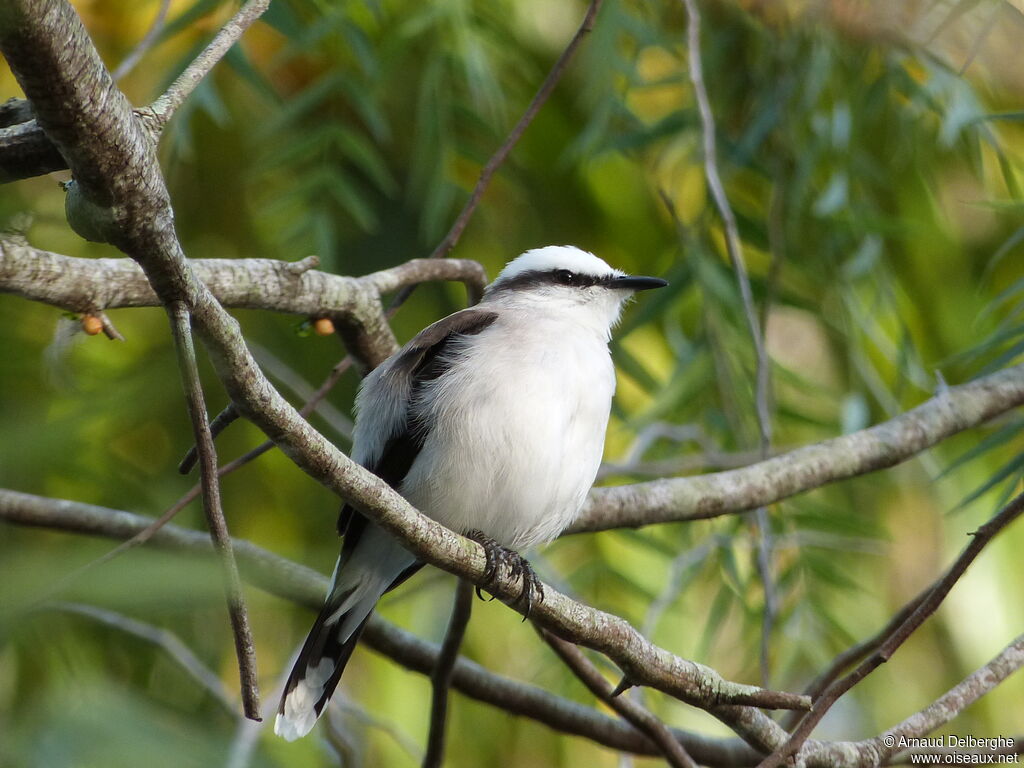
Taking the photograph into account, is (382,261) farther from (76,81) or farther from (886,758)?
(76,81)

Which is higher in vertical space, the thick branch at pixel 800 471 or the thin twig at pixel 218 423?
the thick branch at pixel 800 471

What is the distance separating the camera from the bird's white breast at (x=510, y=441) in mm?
2967

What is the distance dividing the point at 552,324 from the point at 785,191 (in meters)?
1.56

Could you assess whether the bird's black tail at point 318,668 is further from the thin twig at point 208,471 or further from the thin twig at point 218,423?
the thin twig at point 208,471

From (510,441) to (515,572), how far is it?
0.44m

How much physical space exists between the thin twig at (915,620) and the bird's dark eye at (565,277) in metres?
1.91

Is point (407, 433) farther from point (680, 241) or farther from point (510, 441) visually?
point (680, 241)

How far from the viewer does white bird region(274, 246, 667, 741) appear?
2.98 metres

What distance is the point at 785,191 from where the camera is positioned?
4414mm

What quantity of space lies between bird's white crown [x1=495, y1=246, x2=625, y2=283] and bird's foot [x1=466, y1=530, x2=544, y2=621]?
114cm

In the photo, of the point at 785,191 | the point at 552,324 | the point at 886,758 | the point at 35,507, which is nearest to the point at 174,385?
the point at 35,507

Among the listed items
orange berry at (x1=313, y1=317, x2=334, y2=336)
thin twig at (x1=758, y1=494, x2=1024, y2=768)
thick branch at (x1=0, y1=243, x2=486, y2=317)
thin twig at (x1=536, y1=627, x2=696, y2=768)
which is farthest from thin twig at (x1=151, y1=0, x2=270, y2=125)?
thin twig at (x1=536, y1=627, x2=696, y2=768)

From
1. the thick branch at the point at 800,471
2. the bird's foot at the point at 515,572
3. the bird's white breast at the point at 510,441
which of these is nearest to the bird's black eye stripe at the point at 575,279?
the bird's white breast at the point at 510,441

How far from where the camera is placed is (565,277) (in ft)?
12.1
